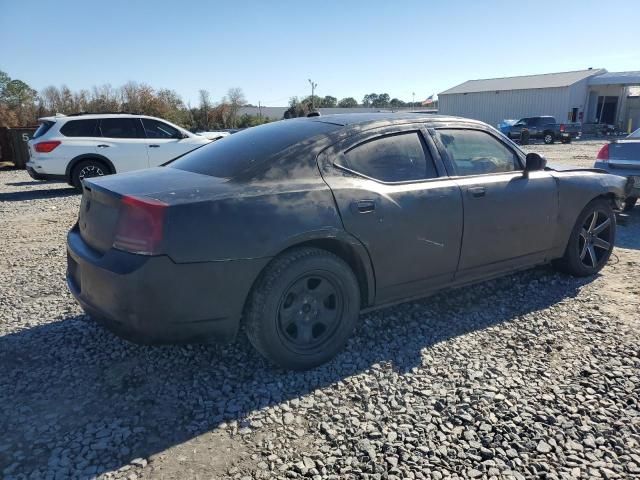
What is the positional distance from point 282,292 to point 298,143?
103 cm

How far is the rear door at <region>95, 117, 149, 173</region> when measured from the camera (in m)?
10.4

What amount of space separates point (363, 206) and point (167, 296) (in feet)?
4.45

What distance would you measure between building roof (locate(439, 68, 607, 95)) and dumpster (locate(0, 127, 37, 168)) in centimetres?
3826

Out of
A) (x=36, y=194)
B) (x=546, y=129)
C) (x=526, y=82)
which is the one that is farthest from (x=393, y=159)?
(x=526, y=82)

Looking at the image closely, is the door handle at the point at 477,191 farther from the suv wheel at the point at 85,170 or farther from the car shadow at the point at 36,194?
the car shadow at the point at 36,194

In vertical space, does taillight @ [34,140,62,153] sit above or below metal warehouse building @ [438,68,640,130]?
below

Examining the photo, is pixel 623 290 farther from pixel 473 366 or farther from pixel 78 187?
pixel 78 187

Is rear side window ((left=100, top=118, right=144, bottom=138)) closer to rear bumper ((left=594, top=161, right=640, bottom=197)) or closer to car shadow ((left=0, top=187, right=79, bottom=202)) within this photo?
car shadow ((left=0, top=187, right=79, bottom=202))

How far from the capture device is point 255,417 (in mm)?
2656

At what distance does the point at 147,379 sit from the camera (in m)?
3.01

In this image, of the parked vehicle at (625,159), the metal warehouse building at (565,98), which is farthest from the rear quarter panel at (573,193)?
the metal warehouse building at (565,98)

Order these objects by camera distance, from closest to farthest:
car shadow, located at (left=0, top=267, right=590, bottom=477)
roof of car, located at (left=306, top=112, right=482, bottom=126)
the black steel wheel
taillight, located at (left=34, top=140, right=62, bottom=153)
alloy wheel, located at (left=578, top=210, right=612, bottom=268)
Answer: car shadow, located at (left=0, top=267, right=590, bottom=477) → the black steel wheel → roof of car, located at (left=306, top=112, right=482, bottom=126) → alloy wheel, located at (left=578, top=210, right=612, bottom=268) → taillight, located at (left=34, top=140, right=62, bottom=153)

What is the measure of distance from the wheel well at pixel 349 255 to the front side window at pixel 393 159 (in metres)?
0.54

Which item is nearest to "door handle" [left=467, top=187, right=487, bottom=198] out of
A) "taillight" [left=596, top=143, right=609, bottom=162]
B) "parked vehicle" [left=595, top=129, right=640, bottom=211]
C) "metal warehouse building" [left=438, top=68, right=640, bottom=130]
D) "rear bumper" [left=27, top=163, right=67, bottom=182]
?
"parked vehicle" [left=595, top=129, right=640, bottom=211]
